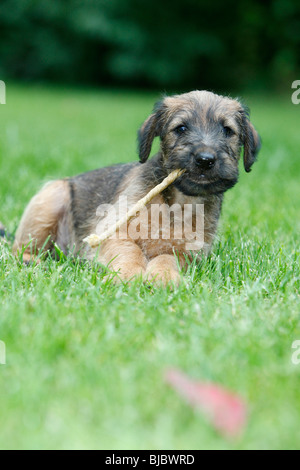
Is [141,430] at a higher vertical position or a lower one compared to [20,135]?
lower

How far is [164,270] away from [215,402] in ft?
5.25

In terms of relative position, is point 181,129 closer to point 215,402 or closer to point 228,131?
point 228,131

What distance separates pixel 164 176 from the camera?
4.12 metres

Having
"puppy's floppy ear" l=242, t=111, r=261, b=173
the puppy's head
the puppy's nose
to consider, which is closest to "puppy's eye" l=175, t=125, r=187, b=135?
the puppy's head

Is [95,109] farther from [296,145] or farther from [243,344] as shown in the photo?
[243,344]

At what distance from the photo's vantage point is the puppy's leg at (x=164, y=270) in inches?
139

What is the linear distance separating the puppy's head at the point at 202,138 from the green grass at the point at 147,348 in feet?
1.84

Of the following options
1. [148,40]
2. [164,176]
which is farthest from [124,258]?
[148,40]

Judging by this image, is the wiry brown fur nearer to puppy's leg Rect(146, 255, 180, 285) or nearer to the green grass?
puppy's leg Rect(146, 255, 180, 285)

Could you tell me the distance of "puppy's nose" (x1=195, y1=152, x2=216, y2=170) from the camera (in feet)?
12.0

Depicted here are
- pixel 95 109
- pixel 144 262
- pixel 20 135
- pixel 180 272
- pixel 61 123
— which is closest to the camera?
pixel 180 272

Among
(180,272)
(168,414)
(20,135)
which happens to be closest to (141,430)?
(168,414)
